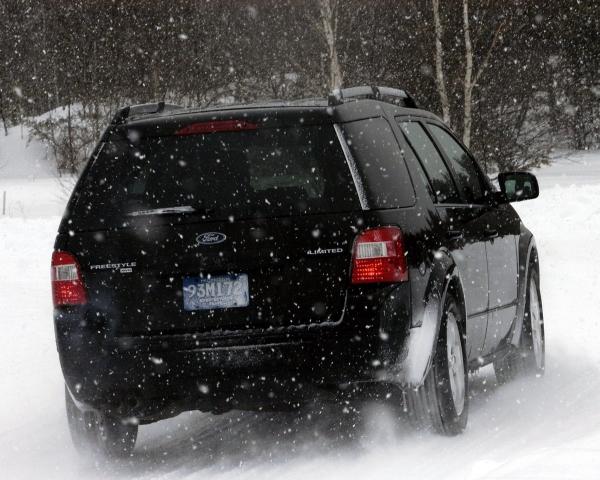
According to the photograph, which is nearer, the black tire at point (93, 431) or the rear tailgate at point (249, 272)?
the rear tailgate at point (249, 272)

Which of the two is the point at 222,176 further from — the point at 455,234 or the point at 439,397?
the point at 439,397

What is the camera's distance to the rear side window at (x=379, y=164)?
514cm

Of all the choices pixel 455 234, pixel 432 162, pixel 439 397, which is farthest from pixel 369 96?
pixel 439 397

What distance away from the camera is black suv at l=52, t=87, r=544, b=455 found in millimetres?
5016

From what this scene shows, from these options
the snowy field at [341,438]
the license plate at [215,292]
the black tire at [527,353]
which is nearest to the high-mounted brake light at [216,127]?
the license plate at [215,292]

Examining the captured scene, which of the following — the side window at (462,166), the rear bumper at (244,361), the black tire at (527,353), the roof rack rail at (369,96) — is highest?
the roof rack rail at (369,96)

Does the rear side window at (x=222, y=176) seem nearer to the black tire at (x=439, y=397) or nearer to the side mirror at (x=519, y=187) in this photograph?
the black tire at (x=439, y=397)

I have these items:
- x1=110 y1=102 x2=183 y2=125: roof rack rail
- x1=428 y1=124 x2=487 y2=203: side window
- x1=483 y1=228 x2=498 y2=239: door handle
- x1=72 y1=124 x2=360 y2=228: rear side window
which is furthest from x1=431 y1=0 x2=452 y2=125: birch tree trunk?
x1=72 y1=124 x2=360 y2=228: rear side window

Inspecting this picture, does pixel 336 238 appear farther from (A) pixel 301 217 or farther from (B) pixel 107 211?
(B) pixel 107 211

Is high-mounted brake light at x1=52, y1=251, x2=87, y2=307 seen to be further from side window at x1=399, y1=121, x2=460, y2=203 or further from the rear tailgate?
side window at x1=399, y1=121, x2=460, y2=203

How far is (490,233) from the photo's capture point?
22.2 feet

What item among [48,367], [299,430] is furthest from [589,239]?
[299,430]

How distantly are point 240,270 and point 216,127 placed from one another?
0.73 metres

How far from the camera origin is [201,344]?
505 cm
